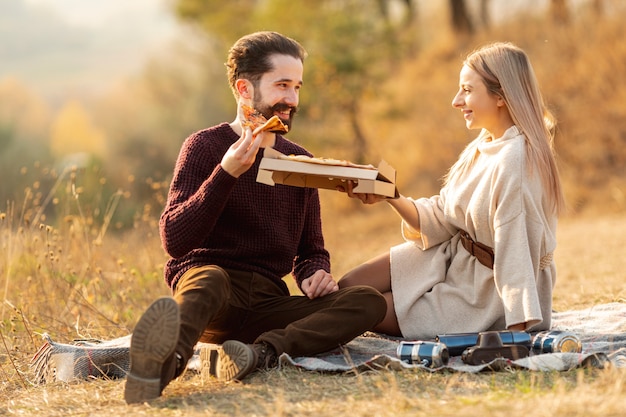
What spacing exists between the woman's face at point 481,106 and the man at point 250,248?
827 mm

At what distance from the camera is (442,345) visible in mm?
3779

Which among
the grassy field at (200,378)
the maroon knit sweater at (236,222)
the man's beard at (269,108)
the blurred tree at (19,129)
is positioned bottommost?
the grassy field at (200,378)

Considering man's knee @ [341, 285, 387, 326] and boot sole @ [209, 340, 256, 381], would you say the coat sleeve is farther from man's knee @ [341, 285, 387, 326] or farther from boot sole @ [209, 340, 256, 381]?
boot sole @ [209, 340, 256, 381]

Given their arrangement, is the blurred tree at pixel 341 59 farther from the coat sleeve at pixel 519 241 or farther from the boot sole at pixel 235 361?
the boot sole at pixel 235 361

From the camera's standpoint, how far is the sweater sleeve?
3682 millimetres

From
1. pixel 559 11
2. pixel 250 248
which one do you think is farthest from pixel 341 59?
pixel 250 248

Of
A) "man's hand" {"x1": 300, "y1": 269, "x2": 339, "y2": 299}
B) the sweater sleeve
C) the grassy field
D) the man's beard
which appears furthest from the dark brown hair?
the grassy field

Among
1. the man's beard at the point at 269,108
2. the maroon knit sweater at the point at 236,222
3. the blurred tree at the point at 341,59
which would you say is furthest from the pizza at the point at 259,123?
the blurred tree at the point at 341,59

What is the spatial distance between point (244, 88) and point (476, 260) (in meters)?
1.40

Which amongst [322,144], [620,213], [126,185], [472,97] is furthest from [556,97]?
[472,97]

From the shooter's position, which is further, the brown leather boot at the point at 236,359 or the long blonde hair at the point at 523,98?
the long blonde hair at the point at 523,98

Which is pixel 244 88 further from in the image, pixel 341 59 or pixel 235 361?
pixel 341 59

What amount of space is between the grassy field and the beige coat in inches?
23.8

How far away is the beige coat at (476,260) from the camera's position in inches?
158
